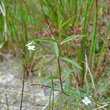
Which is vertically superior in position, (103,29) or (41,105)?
(103,29)

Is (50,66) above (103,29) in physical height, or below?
below

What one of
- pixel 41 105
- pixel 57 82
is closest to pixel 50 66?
pixel 57 82

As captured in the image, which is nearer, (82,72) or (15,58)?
(82,72)

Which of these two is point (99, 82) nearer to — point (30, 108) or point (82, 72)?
point (82, 72)

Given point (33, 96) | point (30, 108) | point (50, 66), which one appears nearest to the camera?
point (30, 108)

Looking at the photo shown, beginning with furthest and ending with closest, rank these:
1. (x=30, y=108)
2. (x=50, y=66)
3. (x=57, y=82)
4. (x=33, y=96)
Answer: (x=50, y=66)
(x=57, y=82)
(x=33, y=96)
(x=30, y=108)

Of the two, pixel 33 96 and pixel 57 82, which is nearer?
pixel 33 96

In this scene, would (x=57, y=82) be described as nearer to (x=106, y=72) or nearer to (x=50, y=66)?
(x=50, y=66)

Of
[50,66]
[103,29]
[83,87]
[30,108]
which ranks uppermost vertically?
[103,29]

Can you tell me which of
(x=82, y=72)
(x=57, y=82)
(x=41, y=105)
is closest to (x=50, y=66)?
(x=57, y=82)

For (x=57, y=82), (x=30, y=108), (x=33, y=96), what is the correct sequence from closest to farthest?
(x=30, y=108) → (x=33, y=96) → (x=57, y=82)
